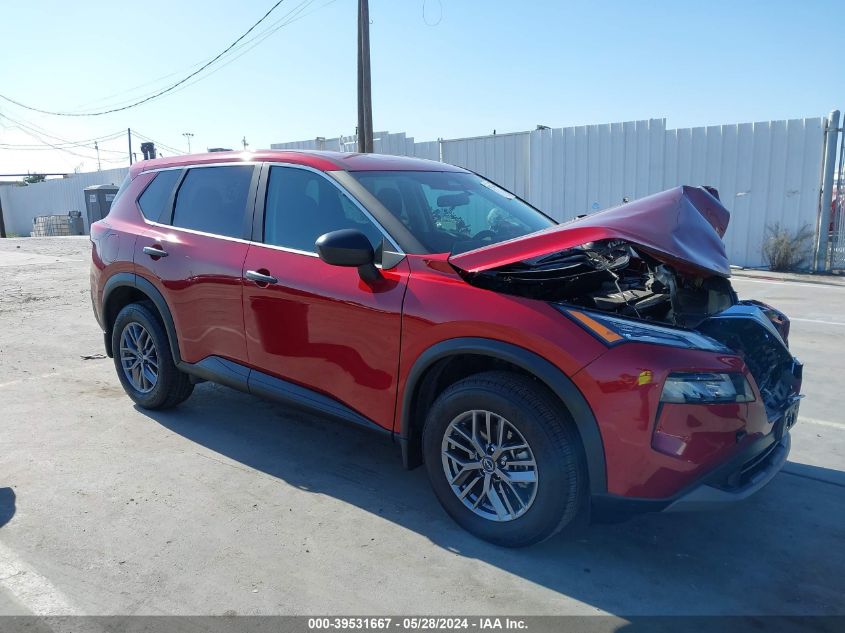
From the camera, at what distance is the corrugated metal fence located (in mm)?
12633

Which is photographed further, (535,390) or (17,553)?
(17,553)

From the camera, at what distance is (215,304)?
422 cm

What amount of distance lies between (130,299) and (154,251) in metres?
0.74

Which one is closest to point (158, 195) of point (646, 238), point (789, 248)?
point (646, 238)

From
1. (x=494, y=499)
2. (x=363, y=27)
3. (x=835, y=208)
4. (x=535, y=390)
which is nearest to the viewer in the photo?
(x=535, y=390)

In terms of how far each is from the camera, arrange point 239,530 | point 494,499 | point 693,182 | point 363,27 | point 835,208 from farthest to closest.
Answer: point 363,27 → point 693,182 → point 835,208 → point 239,530 → point 494,499

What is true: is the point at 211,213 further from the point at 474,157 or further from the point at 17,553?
the point at 474,157

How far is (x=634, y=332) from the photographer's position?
2811mm

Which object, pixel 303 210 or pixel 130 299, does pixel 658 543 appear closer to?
pixel 303 210

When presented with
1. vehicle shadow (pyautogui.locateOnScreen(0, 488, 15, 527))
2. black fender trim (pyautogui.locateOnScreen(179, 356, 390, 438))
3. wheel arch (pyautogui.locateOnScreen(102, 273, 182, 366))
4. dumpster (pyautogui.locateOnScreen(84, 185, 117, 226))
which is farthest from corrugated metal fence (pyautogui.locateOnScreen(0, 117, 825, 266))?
dumpster (pyautogui.locateOnScreen(84, 185, 117, 226))

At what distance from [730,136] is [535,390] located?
40.0ft

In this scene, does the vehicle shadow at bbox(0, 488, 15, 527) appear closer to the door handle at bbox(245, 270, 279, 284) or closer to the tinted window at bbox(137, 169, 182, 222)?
the door handle at bbox(245, 270, 279, 284)

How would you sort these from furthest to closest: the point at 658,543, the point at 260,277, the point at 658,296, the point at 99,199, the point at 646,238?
the point at 99,199, the point at 260,277, the point at 658,296, the point at 658,543, the point at 646,238

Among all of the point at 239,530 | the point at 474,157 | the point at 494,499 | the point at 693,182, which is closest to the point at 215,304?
the point at 239,530
